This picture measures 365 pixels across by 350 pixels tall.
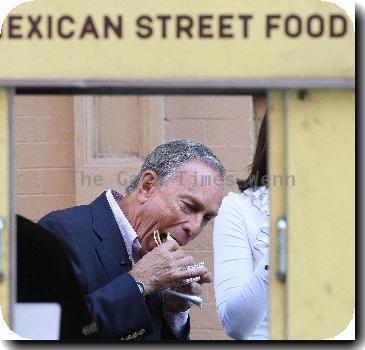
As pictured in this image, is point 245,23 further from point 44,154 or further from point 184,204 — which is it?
point 44,154

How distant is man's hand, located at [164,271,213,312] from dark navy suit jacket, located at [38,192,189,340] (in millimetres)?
24

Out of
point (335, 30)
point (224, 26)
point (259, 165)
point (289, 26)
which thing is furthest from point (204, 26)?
point (259, 165)

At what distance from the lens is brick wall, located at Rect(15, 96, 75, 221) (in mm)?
3244

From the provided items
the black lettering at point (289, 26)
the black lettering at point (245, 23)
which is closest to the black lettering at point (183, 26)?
the black lettering at point (245, 23)

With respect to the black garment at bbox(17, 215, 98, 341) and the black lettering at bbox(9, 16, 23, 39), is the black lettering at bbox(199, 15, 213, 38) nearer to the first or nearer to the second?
the black lettering at bbox(9, 16, 23, 39)

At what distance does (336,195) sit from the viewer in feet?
8.65

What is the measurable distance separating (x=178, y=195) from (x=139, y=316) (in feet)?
1.16

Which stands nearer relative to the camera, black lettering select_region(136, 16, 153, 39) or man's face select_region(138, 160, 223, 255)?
black lettering select_region(136, 16, 153, 39)

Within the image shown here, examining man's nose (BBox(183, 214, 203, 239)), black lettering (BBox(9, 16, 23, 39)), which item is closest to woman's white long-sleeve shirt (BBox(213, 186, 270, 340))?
man's nose (BBox(183, 214, 203, 239))

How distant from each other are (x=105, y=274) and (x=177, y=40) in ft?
2.21

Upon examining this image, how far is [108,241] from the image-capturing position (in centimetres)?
311

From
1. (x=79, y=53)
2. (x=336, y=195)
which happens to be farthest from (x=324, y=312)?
(x=79, y=53)

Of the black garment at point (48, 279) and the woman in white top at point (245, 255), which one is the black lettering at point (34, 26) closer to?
the black garment at point (48, 279)

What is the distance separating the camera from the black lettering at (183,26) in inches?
104
